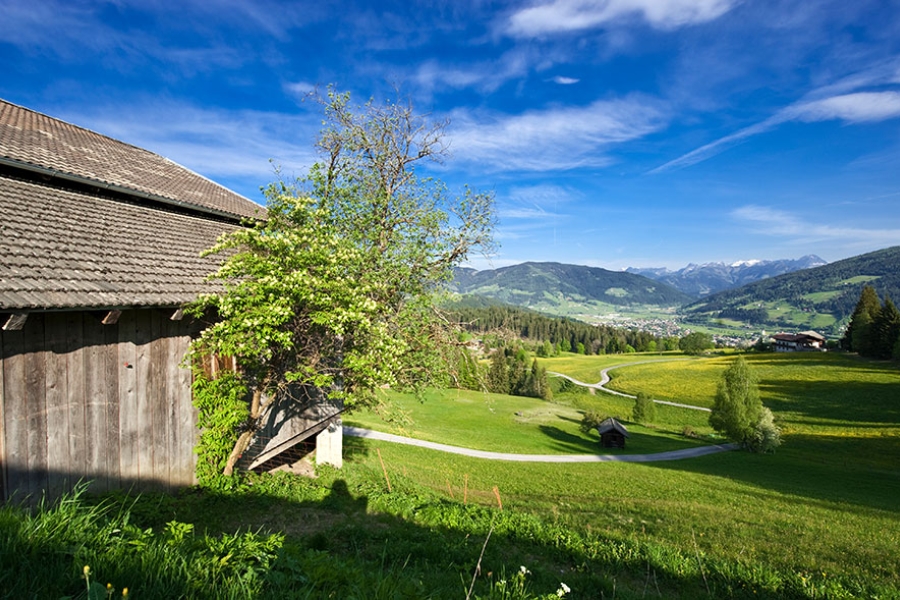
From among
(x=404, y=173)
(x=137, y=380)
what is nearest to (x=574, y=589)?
(x=137, y=380)

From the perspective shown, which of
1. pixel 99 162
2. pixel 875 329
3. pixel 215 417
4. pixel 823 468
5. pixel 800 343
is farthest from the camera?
pixel 800 343

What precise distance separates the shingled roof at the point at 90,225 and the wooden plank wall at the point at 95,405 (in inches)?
27.3

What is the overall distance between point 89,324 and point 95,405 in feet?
4.11

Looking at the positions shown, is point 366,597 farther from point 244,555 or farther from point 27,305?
point 27,305

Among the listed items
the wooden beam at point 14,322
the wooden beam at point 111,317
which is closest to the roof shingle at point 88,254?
the wooden beam at point 14,322

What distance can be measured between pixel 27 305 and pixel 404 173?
11180mm

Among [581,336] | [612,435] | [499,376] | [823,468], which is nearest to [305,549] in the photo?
[612,435]

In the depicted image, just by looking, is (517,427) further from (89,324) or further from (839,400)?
(839,400)

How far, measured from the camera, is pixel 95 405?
6375 mm

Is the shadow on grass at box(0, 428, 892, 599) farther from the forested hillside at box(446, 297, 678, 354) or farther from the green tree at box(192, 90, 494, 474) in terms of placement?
the forested hillside at box(446, 297, 678, 354)

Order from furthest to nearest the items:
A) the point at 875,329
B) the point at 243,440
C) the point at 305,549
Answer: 1. the point at 875,329
2. the point at 243,440
3. the point at 305,549

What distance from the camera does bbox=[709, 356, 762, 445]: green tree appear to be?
111ft

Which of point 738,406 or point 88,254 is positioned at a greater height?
point 88,254

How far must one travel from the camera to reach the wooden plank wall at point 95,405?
5473 millimetres
